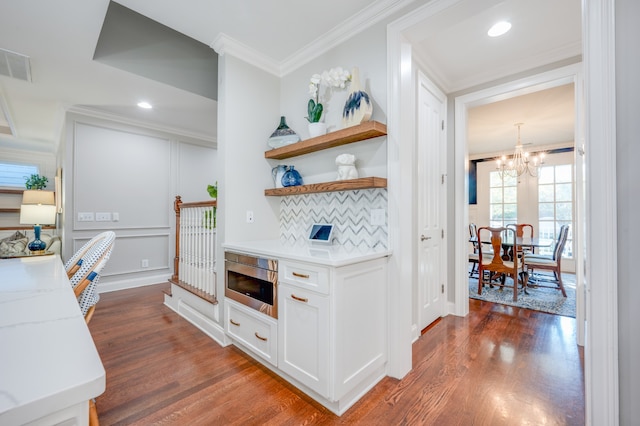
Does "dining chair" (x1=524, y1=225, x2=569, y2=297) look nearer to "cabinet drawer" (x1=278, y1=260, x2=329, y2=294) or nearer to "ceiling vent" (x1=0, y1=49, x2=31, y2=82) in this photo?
"cabinet drawer" (x1=278, y1=260, x2=329, y2=294)

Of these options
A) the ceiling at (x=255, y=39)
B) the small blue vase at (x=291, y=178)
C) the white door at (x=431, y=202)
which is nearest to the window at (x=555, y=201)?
the ceiling at (x=255, y=39)

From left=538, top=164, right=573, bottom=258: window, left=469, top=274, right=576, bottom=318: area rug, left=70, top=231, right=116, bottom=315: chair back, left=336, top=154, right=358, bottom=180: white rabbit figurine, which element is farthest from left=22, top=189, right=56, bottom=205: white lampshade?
left=538, top=164, right=573, bottom=258: window

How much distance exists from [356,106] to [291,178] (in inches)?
33.6

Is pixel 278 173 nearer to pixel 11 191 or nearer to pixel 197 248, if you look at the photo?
pixel 197 248

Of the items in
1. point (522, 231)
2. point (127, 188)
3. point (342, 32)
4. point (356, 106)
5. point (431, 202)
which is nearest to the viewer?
point (356, 106)

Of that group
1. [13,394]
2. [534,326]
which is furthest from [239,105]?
[534,326]

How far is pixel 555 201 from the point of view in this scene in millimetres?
5910

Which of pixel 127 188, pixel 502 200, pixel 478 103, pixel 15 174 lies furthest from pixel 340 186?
pixel 15 174

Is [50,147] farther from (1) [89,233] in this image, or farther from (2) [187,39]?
(2) [187,39]

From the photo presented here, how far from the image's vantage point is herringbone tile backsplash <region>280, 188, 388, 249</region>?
6.77 ft

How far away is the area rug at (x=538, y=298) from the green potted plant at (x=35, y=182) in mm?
7876

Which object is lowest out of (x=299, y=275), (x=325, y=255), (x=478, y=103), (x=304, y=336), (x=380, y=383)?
(x=380, y=383)

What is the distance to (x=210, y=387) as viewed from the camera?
180cm

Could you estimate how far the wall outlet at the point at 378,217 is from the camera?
78.6 inches
